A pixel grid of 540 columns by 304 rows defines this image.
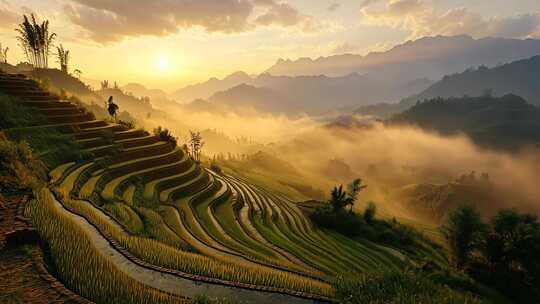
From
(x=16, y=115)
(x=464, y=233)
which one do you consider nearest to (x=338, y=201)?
(x=464, y=233)

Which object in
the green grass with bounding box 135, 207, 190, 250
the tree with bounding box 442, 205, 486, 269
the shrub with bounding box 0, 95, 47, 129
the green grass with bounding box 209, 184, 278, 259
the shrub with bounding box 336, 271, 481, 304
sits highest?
the shrub with bounding box 0, 95, 47, 129

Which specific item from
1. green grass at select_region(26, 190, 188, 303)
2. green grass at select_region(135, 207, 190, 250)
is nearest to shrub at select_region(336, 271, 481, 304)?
green grass at select_region(26, 190, 188, 303)

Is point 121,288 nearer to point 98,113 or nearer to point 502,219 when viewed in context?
point 502,219

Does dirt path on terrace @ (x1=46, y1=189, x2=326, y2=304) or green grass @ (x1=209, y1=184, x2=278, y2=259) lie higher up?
dirt path on terrace @ (x1=46, y1=189, x2=326, y2=304)

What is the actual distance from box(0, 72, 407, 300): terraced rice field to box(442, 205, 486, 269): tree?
886 centimetres

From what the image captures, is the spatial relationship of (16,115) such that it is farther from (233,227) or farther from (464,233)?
(464,233)

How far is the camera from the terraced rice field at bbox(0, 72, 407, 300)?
1312 cm

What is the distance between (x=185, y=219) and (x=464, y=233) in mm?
34706

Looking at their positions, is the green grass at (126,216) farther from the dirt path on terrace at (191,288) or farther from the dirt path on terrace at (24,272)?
the dirt path on terrace at (24,272)

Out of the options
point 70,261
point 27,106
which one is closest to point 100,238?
point 70,261

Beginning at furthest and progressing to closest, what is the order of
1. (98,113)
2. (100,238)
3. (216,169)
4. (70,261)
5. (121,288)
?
(98,113)
(216,169)
(100,238)
(70,261)
(121,288)

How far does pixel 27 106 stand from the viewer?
32.5m

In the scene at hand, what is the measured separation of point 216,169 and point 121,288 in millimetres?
56361

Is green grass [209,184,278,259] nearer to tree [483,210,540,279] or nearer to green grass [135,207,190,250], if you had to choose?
green grass [135,207,190,250]
